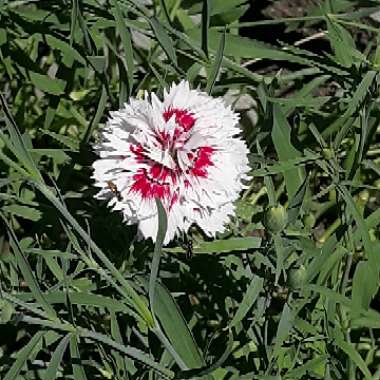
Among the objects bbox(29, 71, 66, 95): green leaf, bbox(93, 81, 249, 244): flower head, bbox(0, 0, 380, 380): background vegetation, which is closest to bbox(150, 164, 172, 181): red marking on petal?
bbox(93, 81, 249, 244): flower head

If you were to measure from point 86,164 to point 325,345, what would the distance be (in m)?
0.44

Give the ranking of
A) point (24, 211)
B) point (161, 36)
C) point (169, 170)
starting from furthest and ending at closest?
point (24, 211) < point (161, 36) < point (169, 170)

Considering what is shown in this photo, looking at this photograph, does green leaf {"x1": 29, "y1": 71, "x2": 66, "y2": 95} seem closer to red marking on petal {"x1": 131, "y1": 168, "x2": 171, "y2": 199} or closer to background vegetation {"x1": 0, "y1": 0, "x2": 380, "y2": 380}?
background vegetation {"x1": 0, "y1": 0, "x2": 380, "y2": 380}

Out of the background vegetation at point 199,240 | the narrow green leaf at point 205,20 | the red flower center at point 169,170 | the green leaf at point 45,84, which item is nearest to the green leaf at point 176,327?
the background vegetation at point 199,240

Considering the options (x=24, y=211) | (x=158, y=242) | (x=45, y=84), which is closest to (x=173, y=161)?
(x=158, y=242)

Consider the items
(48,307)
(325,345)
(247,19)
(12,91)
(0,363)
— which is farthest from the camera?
(247,19)

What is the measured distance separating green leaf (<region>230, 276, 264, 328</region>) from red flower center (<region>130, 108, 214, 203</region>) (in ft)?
0.50

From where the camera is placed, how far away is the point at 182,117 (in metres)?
1.02

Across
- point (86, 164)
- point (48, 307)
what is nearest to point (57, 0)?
point (86, 164)

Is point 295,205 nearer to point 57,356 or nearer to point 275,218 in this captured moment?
point 275,218

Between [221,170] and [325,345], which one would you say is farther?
[325,345]

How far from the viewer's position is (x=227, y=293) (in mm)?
1274

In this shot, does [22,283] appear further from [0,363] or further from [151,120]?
[151,120]

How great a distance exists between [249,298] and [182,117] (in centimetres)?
23
